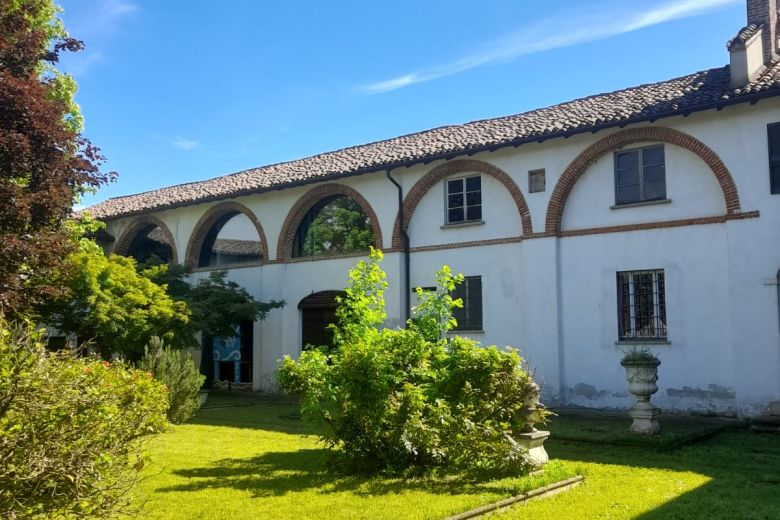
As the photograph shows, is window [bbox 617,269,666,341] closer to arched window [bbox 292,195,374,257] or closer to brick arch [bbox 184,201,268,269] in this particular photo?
arched window [bbox 292,195,374,257]

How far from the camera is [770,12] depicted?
50.9 feet

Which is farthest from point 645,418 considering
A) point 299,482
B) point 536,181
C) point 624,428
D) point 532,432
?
point 536,181

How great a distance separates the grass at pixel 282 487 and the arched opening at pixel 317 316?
886 centimetres

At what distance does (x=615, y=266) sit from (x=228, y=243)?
13094 millimetres

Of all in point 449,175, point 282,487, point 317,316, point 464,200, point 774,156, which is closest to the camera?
point 282,487

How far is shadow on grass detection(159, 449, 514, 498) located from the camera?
7.15 meters

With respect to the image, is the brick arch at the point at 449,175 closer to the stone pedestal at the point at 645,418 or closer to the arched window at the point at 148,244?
the stone pedestal at the point at 645,418

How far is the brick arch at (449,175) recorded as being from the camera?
52.4ft

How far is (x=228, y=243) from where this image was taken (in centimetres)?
2289

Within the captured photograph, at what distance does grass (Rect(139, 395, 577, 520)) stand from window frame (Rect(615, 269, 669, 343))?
6.56m

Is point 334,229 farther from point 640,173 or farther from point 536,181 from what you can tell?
point 640,173

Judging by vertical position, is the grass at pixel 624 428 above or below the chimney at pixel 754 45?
below

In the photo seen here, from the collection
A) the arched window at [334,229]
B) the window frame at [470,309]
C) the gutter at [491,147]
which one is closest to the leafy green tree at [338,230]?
the arched window at [334,229]

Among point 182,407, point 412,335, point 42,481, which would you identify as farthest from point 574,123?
point 42,481
